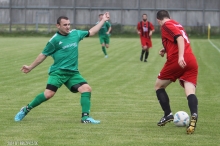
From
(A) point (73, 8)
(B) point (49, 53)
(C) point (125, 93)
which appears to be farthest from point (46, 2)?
(B) point (49, 53)

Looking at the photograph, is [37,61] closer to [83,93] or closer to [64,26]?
[64,26]

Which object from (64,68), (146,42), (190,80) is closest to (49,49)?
(64,68)

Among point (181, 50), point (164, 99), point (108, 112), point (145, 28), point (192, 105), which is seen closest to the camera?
point (181, 50)

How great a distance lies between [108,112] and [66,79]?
1644mm

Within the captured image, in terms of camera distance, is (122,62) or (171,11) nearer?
(122,62)

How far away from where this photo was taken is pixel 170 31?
8.88 metres

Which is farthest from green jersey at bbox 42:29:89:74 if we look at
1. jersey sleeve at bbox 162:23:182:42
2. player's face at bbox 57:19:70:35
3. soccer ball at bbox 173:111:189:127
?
soccer ball at bbox 173:111:189:127

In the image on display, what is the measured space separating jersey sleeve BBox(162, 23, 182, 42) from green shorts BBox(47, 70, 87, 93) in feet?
5.52

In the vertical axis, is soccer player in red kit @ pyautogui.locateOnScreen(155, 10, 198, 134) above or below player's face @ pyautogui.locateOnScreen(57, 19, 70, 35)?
below

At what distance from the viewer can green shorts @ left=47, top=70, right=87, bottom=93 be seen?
959cm

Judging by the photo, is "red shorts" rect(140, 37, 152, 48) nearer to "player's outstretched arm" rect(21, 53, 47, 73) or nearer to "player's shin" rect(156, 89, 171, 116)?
"player's outstretched arm" rect(21, 53, 47, 73)

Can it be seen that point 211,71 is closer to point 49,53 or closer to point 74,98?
point 74,98

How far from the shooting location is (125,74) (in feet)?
62.9

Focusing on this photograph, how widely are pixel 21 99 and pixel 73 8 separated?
45.7m
